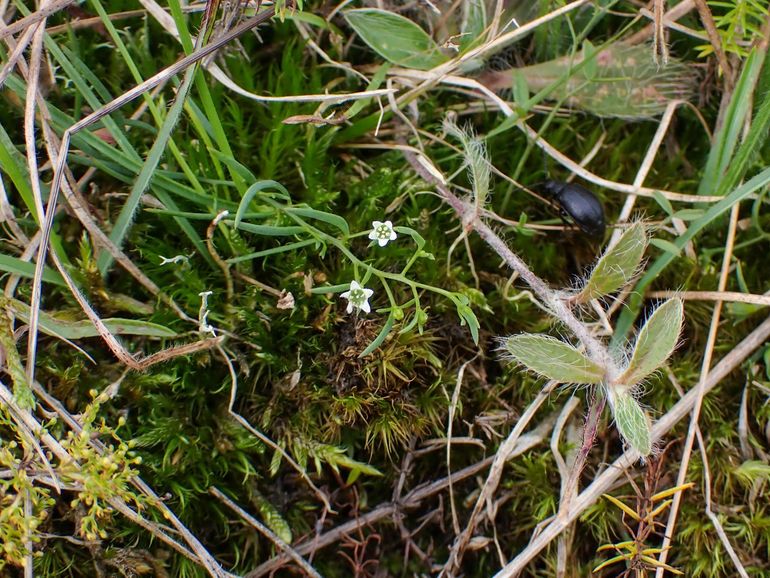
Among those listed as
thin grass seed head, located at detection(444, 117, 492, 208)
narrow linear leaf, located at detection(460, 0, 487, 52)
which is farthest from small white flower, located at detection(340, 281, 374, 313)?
narrow linear leaf, located at detection(460, 0, 487, 52)

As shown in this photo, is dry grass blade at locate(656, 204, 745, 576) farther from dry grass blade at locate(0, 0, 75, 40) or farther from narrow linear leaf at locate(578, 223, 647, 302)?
dry grass blade at locate(0, 0, 75, 40)

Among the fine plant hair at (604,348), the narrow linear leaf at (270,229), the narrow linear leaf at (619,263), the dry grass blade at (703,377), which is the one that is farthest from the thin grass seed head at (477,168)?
the dry grass blade at (703,377)

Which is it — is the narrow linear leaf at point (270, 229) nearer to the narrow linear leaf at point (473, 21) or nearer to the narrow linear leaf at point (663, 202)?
the narrow linear leaf at point (473, 21)

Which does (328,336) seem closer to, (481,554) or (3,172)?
(481,554)

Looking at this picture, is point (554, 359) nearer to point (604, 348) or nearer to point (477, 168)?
point (604, 348)

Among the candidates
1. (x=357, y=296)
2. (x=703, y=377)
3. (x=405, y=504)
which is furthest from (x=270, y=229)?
(x=703, y=377)
